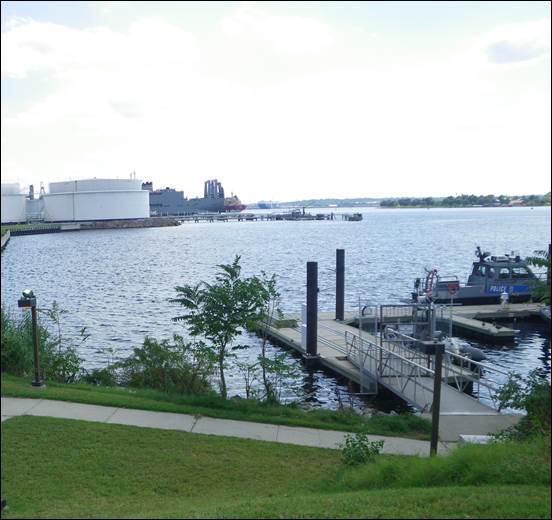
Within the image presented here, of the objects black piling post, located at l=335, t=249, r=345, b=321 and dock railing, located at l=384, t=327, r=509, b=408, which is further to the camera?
black piling post, located at l=335, t=249, r=345, b=321

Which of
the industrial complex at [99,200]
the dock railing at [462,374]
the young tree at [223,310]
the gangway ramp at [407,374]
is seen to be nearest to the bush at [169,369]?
the young tree at [223,310]

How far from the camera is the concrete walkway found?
9.54 metres

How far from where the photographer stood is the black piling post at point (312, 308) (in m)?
21.7

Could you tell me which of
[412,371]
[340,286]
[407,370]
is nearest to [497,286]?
[340,286]

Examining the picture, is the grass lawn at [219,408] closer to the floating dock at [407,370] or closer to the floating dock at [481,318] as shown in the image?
the floating dock at [407,370]

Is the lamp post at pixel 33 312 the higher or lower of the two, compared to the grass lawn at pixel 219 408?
higher

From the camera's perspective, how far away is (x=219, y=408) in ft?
36.6

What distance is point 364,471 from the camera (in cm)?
735

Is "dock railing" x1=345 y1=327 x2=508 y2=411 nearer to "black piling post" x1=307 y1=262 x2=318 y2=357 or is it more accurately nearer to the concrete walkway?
"black piling post" x1=307 y1=262 x2=318 y2=357

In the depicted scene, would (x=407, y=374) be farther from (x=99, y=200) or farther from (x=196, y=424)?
(x=99, y=200)

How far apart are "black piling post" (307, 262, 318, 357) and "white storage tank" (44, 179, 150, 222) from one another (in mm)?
85724

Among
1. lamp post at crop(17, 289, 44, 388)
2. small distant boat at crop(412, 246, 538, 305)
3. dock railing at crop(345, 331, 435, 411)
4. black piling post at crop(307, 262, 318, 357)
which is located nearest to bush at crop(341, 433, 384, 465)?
lamp post at crop(17, 289, 44, 388)

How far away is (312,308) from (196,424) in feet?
40.2

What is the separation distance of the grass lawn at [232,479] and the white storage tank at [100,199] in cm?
9678
